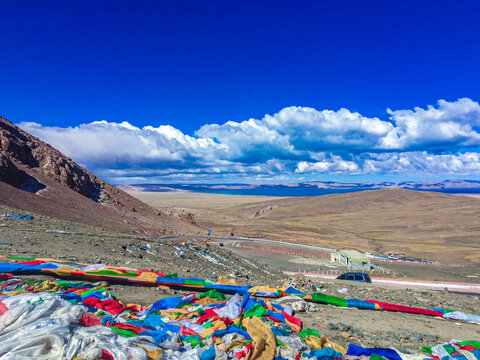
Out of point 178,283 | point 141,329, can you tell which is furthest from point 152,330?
point 178,283

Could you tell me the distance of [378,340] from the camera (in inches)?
319

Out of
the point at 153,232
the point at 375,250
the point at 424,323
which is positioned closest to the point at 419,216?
the point at 375,250

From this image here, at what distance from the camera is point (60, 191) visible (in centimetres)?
4525

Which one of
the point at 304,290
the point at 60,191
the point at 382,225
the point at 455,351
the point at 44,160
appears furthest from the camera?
the point at 382,225

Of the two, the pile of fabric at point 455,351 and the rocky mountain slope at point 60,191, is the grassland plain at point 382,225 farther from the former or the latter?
the pile of fabric at point 455,351

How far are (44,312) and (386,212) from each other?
128900 millimetres

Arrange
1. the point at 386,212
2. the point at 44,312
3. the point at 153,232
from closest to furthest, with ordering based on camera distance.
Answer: the point at 44,312, the point at 153,232, the point at 386,212

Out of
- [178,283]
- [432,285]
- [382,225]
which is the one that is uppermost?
[178,283]

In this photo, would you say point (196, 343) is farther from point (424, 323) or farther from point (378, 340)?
point (424, 323)

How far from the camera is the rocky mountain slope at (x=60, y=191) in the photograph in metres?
37.6

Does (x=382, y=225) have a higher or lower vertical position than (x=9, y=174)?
lower

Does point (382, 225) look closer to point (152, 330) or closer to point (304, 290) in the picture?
point (304, 290)

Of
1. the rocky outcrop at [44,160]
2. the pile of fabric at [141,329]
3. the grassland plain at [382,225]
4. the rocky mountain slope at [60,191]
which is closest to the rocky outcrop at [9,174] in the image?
the rocky mountain slope at [60,191]

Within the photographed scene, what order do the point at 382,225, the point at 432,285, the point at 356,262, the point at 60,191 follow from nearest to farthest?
the point at 432,285, the point at 356,262, the point at 60,191, the point at 382,225
